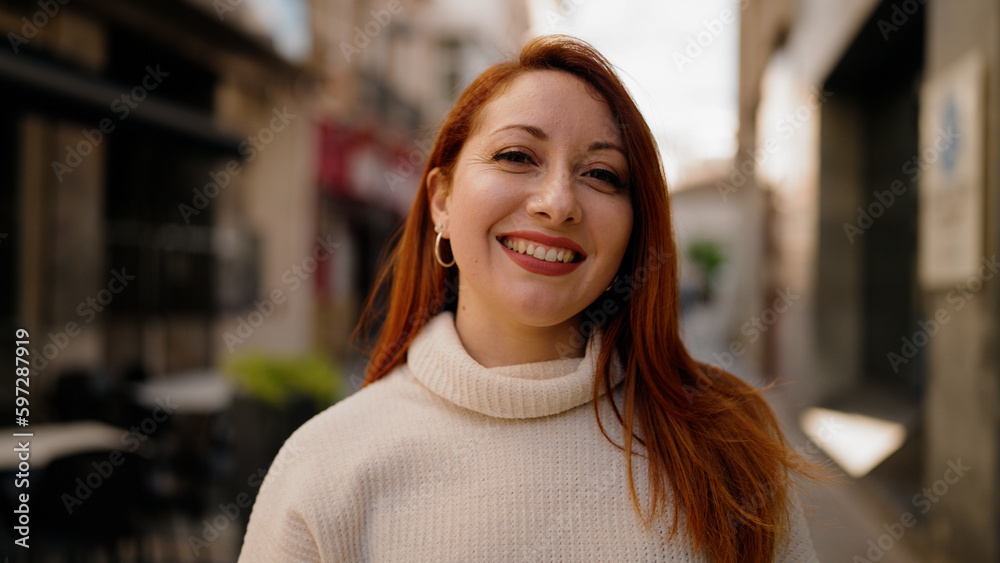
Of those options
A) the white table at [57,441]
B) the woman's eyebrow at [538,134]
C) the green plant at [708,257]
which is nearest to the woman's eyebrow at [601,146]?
the woman's eyebrow at [538,134]

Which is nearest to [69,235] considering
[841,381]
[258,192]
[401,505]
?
[258,192]

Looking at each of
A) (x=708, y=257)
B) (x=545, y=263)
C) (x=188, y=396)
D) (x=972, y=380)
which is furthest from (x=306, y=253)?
(x=708, y=257)

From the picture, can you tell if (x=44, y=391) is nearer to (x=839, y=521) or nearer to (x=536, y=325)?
(x=536, y=325)

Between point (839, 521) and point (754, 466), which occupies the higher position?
point (754, 466)

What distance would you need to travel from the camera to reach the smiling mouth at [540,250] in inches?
56.9

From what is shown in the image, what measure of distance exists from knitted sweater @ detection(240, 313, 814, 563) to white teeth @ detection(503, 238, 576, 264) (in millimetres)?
233

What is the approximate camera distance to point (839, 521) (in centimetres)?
483

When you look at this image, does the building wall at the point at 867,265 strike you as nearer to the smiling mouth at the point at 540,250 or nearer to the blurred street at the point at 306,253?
the blurred street at the point at 306,253

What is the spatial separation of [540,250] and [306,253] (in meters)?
10.8

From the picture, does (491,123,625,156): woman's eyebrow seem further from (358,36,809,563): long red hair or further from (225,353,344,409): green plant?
(225,353,344,409): green plant

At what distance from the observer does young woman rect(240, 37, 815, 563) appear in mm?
1404

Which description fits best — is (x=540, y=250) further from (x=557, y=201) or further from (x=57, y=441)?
(x=57, y=441)

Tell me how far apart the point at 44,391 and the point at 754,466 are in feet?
18.6

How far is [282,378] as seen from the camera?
430 cm
